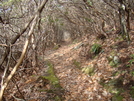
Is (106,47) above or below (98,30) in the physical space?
below

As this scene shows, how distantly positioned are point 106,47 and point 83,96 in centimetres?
389

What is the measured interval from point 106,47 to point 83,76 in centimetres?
253

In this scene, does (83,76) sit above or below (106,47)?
below

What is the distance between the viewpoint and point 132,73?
405cm

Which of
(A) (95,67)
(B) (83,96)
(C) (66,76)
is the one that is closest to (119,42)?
(A) (95,67)

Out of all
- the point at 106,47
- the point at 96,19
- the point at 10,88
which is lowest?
the point at 10,88

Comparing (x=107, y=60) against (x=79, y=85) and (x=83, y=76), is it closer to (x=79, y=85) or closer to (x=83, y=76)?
(x=83, y=76)

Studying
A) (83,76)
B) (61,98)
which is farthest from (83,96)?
(83,76)

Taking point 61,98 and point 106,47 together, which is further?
point 106,47

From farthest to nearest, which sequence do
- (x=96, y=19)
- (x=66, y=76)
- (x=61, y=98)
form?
Answer: (x=96, y=19), (x=66, y=76), (x=61, y=98)

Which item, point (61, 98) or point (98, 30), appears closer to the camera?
point (61, 98)

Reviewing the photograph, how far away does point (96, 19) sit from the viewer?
8578mm

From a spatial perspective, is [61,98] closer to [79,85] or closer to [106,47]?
[79,85]

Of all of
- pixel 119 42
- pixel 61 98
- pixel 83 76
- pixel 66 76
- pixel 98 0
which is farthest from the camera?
pixel 98 0
